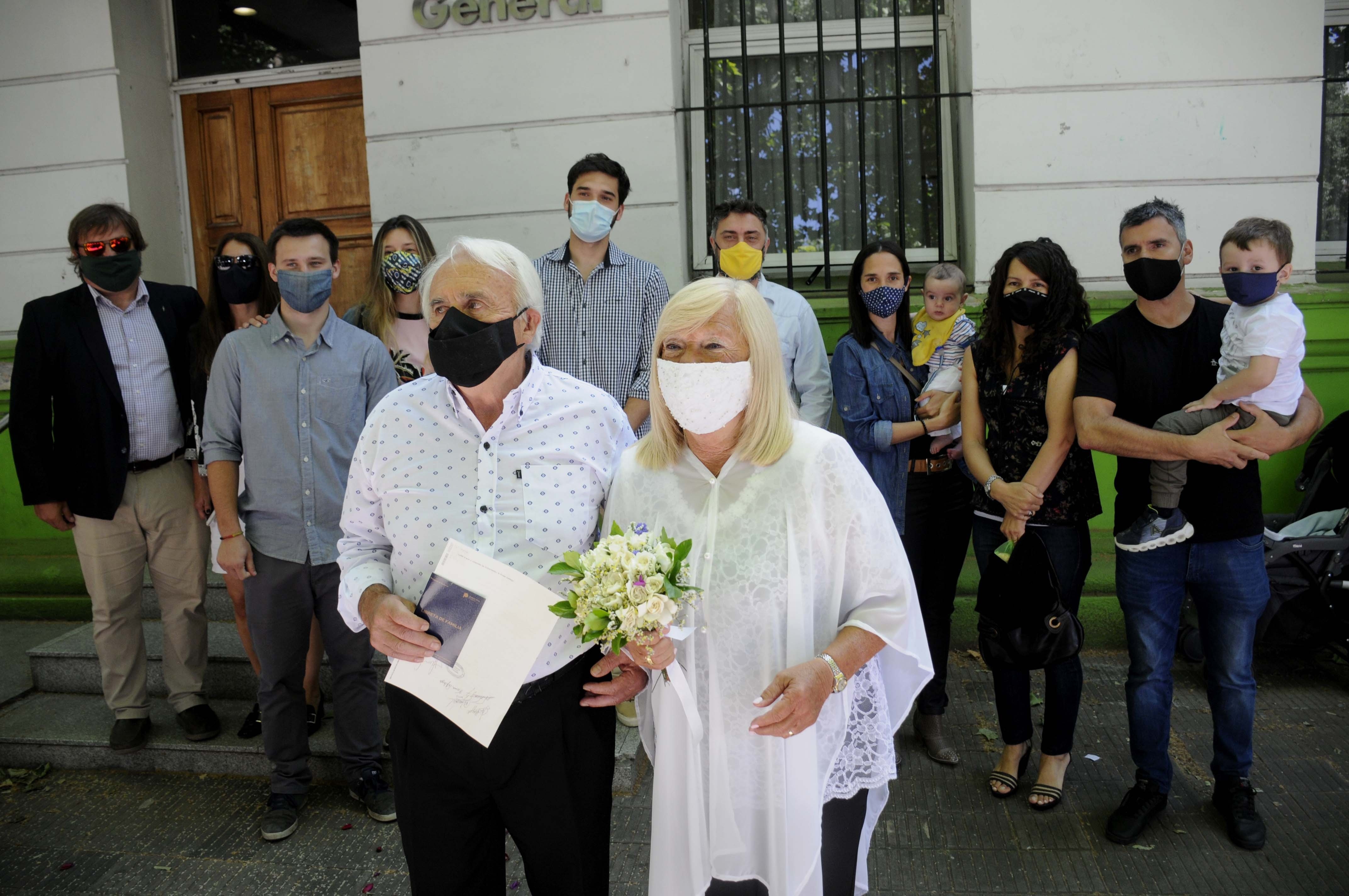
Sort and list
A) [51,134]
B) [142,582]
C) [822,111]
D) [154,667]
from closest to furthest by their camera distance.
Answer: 1. [142,582]
2. [154,667]
3. [822,111]
4. [51,134]

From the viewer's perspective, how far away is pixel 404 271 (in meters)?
3.96

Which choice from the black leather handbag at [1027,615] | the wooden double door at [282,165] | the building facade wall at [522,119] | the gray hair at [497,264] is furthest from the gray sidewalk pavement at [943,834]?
the wooden double door at [282,165]

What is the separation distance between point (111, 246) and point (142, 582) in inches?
58.3

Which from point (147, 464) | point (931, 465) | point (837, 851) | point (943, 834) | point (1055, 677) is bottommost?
point (943, 834)

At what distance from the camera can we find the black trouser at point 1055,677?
10.7 feet

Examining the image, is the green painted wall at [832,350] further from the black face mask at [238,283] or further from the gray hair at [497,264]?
the gray hair at [497,264]

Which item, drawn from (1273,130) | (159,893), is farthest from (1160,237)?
(159,893)

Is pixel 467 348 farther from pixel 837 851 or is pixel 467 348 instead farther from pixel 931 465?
pixel 931 465

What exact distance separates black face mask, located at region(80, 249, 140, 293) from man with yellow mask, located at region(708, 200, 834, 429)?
2496 mm

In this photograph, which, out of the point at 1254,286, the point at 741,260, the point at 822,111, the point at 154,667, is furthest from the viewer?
the point at 822,111

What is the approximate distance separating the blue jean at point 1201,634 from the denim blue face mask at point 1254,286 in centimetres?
80

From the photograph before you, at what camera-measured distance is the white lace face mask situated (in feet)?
6.23

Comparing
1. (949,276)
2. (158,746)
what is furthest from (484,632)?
(158,746)

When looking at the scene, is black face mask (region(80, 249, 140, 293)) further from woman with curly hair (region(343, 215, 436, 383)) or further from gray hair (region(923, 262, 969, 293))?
gray hair (region(923, 262, 969, 293))
